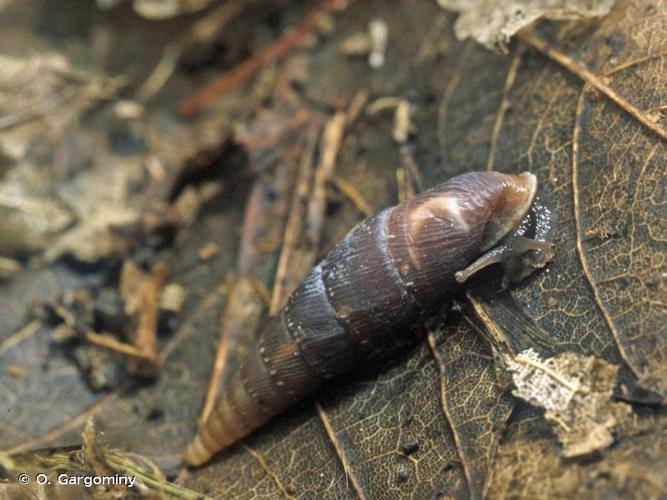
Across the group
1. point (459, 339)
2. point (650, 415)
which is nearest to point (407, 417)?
point (459, 339)

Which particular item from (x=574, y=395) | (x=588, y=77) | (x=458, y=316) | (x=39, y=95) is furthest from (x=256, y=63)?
(x=574, y=395)

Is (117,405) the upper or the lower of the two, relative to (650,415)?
lower

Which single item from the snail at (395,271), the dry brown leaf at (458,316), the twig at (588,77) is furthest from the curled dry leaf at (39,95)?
the twig at (588,77)

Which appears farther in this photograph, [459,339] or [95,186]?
[95,186]

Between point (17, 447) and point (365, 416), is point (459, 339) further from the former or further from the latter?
point (17, 447)

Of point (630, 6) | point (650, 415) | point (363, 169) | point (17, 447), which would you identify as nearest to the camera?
point (650, 415)

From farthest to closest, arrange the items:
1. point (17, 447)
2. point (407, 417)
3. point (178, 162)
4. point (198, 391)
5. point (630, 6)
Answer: point (178, 162), point (198, 391), point (17, 447), point (630, 6), point (407, 417)

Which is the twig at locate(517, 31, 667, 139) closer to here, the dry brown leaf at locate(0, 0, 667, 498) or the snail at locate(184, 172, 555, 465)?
the dry brown leaf at locate(0, 0, 667, 498)
